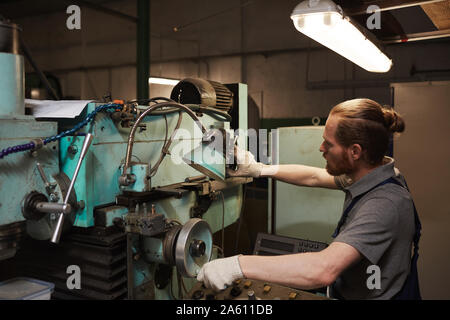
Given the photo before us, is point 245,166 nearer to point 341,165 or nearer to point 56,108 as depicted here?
point 341,165

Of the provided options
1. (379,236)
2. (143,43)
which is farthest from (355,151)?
(143,43)

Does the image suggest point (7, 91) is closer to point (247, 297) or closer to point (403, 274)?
point (247, 297)

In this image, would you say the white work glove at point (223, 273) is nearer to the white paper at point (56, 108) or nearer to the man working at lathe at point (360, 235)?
the man working at lathe at point (360, 235)

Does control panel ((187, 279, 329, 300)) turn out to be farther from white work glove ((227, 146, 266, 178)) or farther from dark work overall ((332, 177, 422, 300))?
white work glove ((227, 146, 266, 178))

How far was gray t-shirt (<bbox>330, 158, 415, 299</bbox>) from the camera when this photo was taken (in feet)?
3.09

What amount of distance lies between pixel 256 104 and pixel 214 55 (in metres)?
0.91

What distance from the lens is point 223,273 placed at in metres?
0.93

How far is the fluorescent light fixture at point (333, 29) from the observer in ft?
3.36

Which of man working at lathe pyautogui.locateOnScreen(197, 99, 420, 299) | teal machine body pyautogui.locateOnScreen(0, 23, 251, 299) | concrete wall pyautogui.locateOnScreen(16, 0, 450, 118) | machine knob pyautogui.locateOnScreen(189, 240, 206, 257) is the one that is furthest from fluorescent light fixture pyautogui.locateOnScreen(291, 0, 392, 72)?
concrete wall pyautogui.locateOnScreen(16, 0, 450, 118)

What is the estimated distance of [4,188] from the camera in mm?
803

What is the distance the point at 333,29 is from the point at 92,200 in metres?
0.90

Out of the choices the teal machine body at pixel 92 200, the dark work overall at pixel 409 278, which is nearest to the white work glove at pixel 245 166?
the teal machine body at pixel 92 200

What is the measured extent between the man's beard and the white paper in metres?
0.78

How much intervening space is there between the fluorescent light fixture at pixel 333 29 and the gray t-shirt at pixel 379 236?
0.46m
